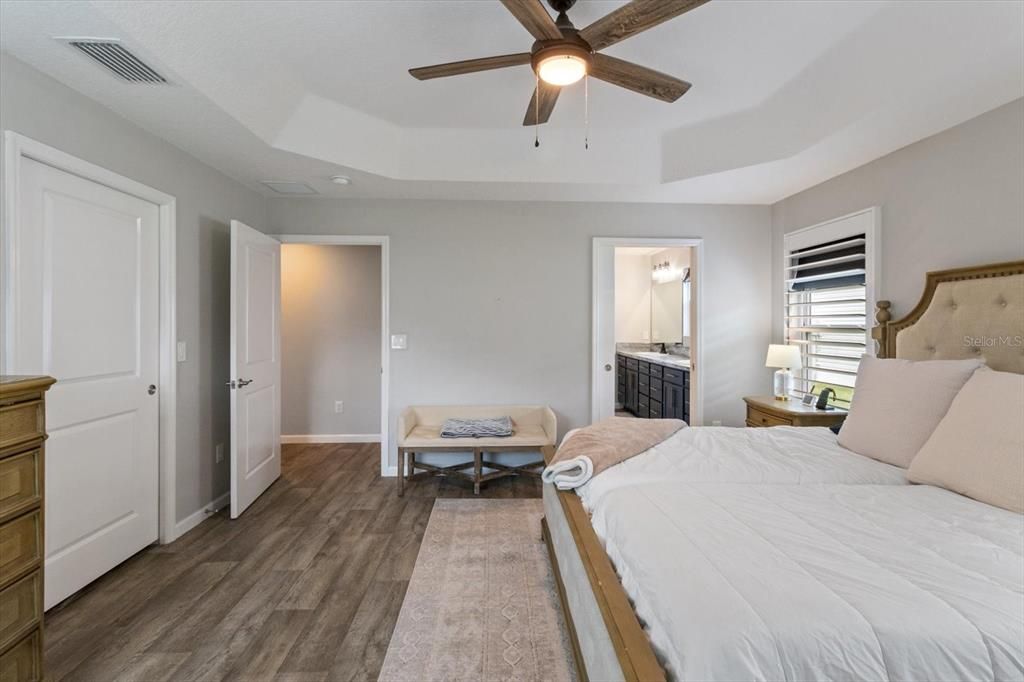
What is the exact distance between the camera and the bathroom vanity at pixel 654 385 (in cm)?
466

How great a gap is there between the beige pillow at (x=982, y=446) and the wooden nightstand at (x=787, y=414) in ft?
4.24

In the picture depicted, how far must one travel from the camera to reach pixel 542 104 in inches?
85.6

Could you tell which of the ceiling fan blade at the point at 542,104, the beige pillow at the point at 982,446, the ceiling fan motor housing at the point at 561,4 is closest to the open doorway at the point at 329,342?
the ceiling fan blade at the point at 542,104

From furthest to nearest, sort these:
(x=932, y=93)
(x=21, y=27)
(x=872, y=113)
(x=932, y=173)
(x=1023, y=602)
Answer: (x=932, y=173), (x=872, y=113), (x=932, y=93), (x=21, y=27), (x=1023, y=602)

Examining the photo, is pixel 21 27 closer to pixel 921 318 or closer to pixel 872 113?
pixel 872 113

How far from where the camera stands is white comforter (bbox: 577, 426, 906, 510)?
5.90 feet

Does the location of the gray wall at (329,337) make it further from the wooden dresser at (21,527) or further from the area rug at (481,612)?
the wooden dresser at (21,527)

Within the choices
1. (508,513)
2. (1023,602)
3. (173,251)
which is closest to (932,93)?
(1023,602)

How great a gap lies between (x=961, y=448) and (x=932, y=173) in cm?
178

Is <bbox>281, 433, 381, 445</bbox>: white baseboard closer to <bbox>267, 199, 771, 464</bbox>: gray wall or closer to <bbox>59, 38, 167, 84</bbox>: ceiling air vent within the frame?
<bbox>267, 199, 771, 464</bbox>: gray wall

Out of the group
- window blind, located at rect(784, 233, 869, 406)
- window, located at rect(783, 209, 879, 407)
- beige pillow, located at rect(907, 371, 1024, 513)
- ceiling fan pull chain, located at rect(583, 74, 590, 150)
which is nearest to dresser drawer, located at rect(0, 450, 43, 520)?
ceiling fan pull chain, located at rect(583, 74, 590, 150)

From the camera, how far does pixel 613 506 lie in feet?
5.00

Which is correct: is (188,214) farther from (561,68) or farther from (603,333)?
(603,333)

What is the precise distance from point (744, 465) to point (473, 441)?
2014 millimetres
